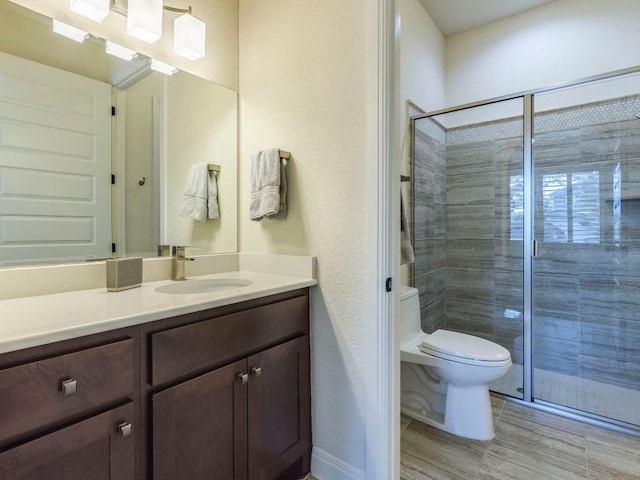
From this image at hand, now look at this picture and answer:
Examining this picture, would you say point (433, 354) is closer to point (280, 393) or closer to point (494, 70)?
point (280, 393)

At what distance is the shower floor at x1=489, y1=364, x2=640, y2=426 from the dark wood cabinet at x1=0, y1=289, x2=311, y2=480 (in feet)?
5.10

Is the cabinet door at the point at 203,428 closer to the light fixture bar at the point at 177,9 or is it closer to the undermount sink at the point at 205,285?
the undermount sink at the point at 205,285

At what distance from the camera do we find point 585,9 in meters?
2.28

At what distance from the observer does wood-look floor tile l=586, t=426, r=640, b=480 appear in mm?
1473

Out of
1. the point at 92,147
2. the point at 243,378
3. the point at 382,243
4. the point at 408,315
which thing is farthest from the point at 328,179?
the point at 408,315

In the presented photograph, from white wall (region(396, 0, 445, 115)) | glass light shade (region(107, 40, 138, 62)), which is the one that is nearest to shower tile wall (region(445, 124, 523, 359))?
white wall (region(396, 0, 445, 115))

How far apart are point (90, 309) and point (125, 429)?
330 millimetres

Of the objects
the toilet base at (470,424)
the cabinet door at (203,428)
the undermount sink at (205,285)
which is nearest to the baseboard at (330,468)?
the cabinet door at (203,428)

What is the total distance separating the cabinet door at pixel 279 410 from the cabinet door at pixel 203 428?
0.05 meters

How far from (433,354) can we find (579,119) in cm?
190

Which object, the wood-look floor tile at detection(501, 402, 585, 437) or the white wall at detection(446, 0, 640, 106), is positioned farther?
the white wall at detection(446, 0, 640, 106)

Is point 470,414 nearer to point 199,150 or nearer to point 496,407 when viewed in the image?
point 496,407

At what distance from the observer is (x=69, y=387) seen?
0.76 metres

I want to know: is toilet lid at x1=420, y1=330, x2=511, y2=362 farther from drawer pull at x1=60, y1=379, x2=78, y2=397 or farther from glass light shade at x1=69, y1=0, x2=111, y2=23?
glass light shade at x1=69, y1=0, x2=111, y2=23
